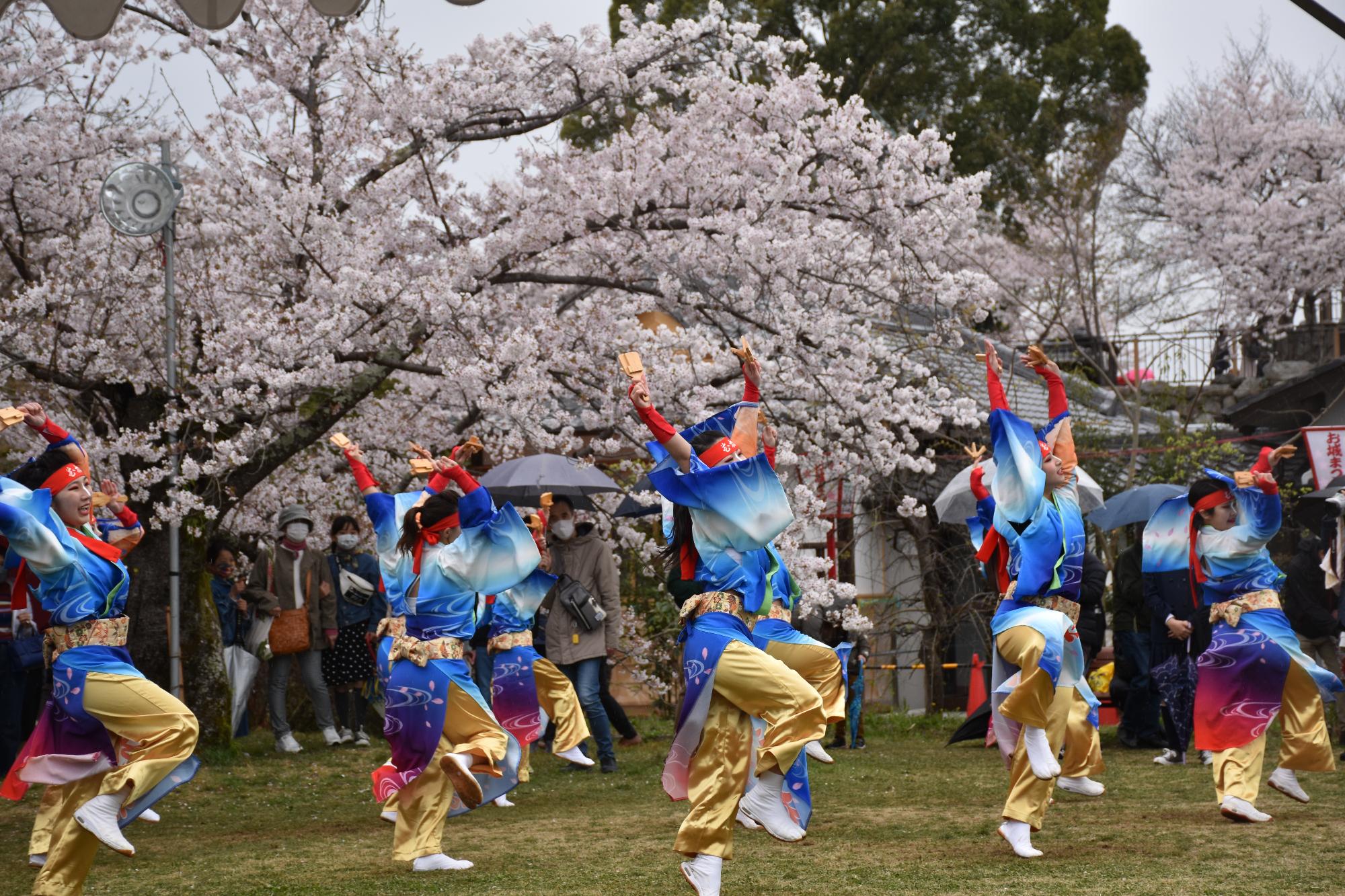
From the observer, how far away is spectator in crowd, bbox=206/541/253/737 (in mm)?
11617

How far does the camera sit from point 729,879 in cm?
617

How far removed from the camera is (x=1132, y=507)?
37.1ft

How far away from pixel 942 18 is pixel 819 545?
1478cm

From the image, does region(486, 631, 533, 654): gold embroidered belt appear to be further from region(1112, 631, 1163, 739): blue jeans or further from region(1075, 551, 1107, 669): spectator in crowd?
region(1112, 631, 1163, 739): blue jeans

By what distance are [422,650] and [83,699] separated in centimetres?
150

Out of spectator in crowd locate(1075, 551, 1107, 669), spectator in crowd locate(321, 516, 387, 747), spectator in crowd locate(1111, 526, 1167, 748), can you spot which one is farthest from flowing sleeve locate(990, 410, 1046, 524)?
spectator in crowd locate(321, 516, 387, 747)

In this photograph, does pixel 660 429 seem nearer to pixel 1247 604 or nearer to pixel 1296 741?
pixel 1247 604

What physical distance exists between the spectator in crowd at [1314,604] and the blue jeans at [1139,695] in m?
1.15

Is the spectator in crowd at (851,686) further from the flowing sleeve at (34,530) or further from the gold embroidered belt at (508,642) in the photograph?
the flowing sleeve at (34,530)

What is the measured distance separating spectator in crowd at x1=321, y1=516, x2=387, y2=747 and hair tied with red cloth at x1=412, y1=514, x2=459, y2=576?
469 centimetres

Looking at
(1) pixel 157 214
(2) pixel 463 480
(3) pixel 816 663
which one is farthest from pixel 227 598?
(3) pixel 816 663

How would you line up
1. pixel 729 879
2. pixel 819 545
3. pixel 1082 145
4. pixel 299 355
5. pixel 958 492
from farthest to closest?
pixel 1082 145
pixel 819 545
pixel 958 492
pixel 299 355
pixel 729 879

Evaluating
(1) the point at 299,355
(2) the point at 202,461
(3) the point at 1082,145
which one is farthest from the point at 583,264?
(3) the point at 1082,145

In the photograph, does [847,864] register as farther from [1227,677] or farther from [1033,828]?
[1227,677]
